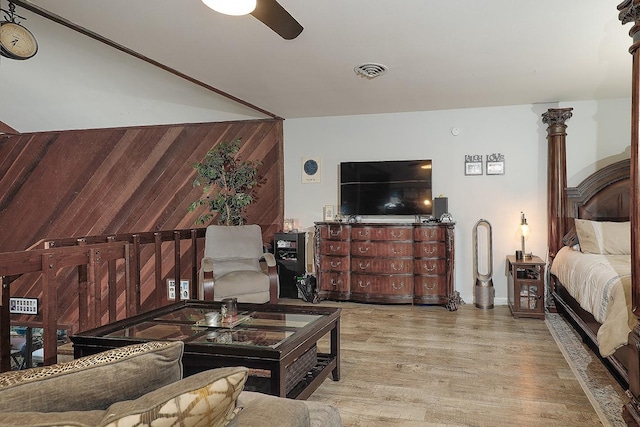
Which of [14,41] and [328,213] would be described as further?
[328,213]

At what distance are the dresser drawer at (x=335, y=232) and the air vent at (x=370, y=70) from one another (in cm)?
198

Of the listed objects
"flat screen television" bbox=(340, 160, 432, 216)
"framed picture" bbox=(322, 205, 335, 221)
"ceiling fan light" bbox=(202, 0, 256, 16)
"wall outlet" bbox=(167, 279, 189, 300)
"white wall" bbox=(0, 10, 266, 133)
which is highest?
"white wall" bbox=(0, 10, 266, 133)

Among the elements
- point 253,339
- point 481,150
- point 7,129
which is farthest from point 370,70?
point 7,129

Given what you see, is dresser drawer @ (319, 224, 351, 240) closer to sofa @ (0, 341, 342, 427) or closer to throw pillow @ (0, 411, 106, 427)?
sofa @ (0, 341, 342, 427)

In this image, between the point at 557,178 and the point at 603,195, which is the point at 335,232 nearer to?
the point at 557,178

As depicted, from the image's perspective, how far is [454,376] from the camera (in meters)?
3.06

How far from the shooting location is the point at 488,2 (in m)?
2.68

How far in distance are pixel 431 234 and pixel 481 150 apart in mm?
1258

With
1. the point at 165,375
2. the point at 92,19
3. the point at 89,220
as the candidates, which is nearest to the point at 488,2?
the point at 92,19

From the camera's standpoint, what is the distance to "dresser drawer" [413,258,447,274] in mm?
5129

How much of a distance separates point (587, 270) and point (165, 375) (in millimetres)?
3666

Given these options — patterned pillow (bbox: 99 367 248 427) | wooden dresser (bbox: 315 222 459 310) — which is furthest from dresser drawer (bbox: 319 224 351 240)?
patterned pillow (bbox: 99 367 248 427)

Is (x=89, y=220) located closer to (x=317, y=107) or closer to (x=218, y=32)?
(x=317, y=107)

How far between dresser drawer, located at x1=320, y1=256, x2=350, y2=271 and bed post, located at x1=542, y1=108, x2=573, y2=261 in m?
2.37
